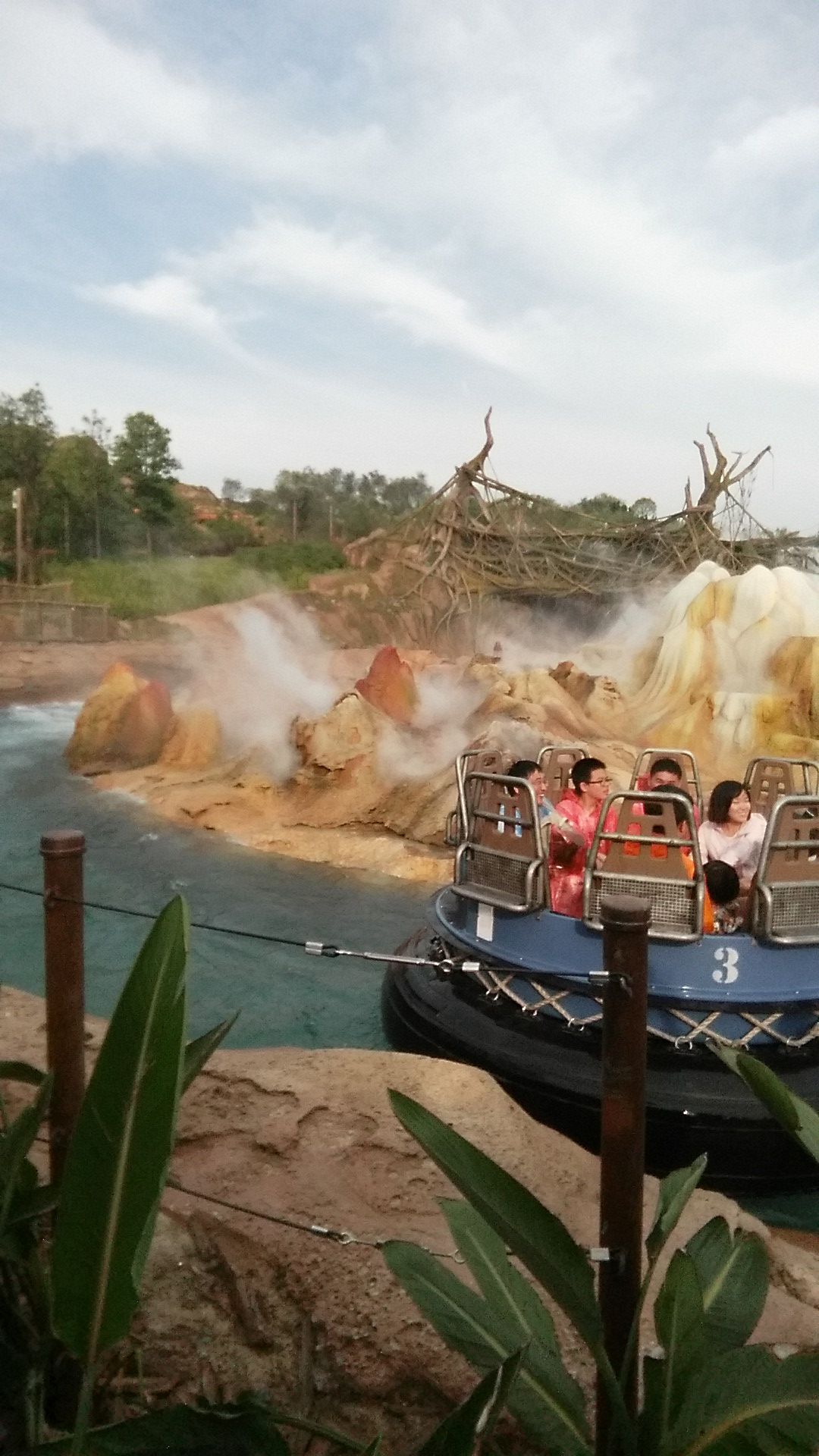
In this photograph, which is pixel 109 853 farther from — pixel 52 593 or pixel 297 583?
pixel 297 583

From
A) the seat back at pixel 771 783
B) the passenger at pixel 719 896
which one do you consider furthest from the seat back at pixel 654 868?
the seat back at pixel 771 783

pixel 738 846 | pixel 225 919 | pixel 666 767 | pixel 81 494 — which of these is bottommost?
pixel 225 919

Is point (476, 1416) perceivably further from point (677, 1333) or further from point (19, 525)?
point (19, 525)

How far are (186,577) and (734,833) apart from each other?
27581mm

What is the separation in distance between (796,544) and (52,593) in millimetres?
17844

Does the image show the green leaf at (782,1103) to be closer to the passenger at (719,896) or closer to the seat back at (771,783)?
the passenger at (719,896)

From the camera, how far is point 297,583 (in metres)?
30.4

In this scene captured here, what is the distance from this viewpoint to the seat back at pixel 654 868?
3.73m

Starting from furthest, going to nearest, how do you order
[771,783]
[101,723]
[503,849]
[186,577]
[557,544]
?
[186,577] < [557,544] < [101,723] < [771,783] < [503,849]

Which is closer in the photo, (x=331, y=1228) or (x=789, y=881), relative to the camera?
(x=331, y=1228)

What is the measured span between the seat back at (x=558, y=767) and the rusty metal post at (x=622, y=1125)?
154 inches

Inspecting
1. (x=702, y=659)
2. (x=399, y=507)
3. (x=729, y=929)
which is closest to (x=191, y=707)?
(x=702, y=659)

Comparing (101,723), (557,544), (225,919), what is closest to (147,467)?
(557,544)

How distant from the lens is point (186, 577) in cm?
3031
